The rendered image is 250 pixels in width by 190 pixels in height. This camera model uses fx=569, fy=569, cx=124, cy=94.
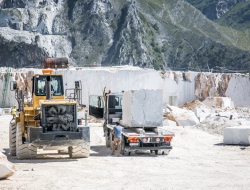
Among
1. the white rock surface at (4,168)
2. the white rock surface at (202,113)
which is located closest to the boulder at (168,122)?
the white rock surface at (202,113)

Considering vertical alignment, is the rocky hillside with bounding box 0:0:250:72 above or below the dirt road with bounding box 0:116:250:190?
above

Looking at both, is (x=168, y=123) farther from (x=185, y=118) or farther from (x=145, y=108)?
(x=145, y=108)

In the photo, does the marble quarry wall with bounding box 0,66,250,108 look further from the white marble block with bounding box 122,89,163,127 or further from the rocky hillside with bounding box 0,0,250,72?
the rocky hillside with bounding box 0,0,250,72

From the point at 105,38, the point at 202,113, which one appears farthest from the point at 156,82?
the point at 105,38

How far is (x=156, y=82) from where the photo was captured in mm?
43750

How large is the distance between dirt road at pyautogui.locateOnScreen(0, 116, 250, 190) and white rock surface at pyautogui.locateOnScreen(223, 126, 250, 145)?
31.5 inches

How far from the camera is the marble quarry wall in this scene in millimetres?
40500

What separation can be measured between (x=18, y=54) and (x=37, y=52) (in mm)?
3618

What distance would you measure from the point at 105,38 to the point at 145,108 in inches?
3820

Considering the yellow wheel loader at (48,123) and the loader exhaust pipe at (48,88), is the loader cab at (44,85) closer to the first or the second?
the yellow wheel loader at (48,123)

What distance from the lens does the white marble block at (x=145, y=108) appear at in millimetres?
20266

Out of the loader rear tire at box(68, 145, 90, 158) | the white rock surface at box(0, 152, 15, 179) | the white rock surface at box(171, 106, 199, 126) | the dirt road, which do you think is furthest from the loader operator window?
the white rock surface at box(171, 106, 199, 126)

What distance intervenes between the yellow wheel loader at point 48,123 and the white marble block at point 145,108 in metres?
2.63

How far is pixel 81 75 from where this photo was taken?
132 feet
